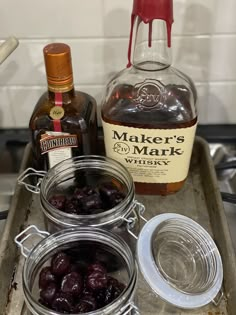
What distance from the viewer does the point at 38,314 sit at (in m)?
0.46

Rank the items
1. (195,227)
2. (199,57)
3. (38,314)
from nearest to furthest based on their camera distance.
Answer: (38,314) < (195,227) < (199,57)

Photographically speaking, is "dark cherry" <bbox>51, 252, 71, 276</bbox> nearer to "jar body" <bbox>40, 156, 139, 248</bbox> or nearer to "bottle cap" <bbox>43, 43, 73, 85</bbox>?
"jar body" <bbox>40, 156, 139, 248</bbox>

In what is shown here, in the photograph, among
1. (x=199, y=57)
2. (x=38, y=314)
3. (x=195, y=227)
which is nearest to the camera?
(x=38, y=314)

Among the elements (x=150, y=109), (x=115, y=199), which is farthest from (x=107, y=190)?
(x=150, y=109)

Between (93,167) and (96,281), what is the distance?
6.9 inches

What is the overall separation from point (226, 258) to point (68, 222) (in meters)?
0.19

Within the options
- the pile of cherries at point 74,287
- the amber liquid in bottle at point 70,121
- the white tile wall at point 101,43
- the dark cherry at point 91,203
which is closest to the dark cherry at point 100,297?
the pile of cherries at point 74,287

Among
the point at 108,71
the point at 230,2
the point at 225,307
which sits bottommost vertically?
the point at 225,307

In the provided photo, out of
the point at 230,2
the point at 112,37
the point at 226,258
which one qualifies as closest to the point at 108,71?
the point at 112,37

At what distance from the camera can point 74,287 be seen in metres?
0.49

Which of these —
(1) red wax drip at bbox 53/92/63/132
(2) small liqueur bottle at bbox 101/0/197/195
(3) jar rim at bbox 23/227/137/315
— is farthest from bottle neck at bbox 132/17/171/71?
(3) jar rim at bbox 23/227/137/315

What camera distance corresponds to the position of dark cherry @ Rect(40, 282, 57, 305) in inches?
18.9

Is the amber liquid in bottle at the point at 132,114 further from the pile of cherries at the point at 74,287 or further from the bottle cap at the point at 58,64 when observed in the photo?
the pile of cherries at the point at 74,287

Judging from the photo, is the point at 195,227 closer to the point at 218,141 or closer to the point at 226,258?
the point at 226,258
